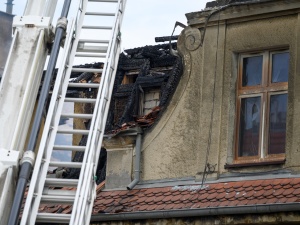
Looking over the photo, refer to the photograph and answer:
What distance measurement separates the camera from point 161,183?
17969mm

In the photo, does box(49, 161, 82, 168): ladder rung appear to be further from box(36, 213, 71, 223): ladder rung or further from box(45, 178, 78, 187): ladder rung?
box(36, 213, 71, 223): ladder rung

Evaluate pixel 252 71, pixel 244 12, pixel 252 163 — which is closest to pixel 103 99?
pixel 252 163

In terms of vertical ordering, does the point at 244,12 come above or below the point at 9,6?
below

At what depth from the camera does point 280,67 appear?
1741cm

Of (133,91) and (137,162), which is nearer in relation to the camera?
(137,162)

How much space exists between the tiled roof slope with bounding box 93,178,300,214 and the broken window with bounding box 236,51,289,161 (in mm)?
597

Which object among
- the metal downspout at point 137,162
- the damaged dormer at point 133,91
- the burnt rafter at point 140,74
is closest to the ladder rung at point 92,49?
the metal downspout at point 137,162

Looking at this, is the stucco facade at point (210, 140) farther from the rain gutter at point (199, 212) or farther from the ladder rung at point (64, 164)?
the ladder rung at point (64, 164)

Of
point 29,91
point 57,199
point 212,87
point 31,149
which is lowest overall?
point 57,199

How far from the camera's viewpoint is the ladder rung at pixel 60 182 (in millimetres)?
13891

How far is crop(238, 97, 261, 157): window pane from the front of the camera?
57.0 ft

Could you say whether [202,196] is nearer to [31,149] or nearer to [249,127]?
[249,127]

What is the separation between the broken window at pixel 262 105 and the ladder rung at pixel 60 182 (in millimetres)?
3984

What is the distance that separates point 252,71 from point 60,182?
4782 mm
